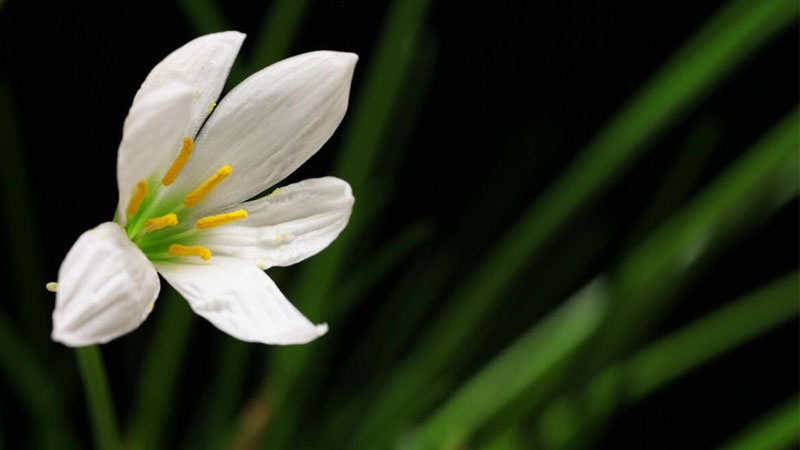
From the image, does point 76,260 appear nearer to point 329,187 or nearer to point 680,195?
point 329,187

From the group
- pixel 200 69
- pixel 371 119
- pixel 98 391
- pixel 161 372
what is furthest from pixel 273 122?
pixel 161 372

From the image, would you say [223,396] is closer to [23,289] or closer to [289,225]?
[23,289]

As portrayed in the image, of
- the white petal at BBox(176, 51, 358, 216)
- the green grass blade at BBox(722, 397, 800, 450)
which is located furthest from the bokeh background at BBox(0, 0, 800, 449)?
the white petal at BBox(176, 51, 358, 216)

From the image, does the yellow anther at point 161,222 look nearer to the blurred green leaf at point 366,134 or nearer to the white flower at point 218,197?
the white flower at point 218,197

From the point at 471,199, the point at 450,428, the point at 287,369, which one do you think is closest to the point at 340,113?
the point at 287,369

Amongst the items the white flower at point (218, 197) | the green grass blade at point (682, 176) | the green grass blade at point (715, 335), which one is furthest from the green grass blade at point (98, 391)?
the green grass blade at point (682, 176)

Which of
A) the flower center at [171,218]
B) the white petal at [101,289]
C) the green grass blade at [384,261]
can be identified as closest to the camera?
the white petal at [101,289]

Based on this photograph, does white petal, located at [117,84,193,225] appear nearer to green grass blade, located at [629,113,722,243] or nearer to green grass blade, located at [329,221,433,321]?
green grass blade, located at [329,221,433,321]
